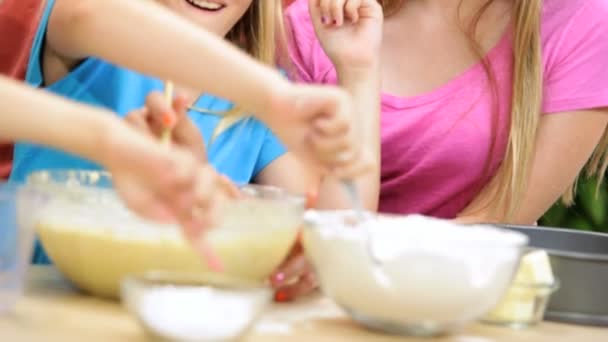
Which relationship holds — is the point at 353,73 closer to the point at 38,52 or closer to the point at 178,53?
the point at 38,52

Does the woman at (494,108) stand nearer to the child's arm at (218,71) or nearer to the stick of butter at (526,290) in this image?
the stick of butter at (526,290)

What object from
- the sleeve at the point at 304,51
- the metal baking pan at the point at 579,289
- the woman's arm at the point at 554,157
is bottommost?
the woman's arm at the point at 554,157

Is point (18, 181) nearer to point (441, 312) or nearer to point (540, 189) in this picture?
point (441, 312)

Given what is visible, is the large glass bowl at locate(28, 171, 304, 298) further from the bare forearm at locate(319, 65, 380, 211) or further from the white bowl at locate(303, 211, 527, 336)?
the bare forearm at locate(319, 65, 380, 211)

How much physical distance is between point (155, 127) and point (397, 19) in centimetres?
109

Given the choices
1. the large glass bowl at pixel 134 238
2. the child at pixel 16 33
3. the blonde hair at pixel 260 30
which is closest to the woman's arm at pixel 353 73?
the blonde hair at pixel 260 30

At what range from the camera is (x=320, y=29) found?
5.56ft

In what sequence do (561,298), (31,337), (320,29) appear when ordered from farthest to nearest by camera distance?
(320,29), (561,298), (31,337)

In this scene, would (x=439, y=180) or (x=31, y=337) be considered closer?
(x=31, y=337)

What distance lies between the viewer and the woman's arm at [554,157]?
1893 mm

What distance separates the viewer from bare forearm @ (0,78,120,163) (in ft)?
2.49

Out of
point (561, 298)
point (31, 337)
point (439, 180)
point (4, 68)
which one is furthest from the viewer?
point (439, 180)

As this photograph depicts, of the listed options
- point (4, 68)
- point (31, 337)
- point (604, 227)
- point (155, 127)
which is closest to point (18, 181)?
point (4, 68)

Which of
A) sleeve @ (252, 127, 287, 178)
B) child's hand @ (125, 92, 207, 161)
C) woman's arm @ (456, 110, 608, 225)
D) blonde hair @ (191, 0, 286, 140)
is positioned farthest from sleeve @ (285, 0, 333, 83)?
child's hand @ (125, 92, 207, 161)
